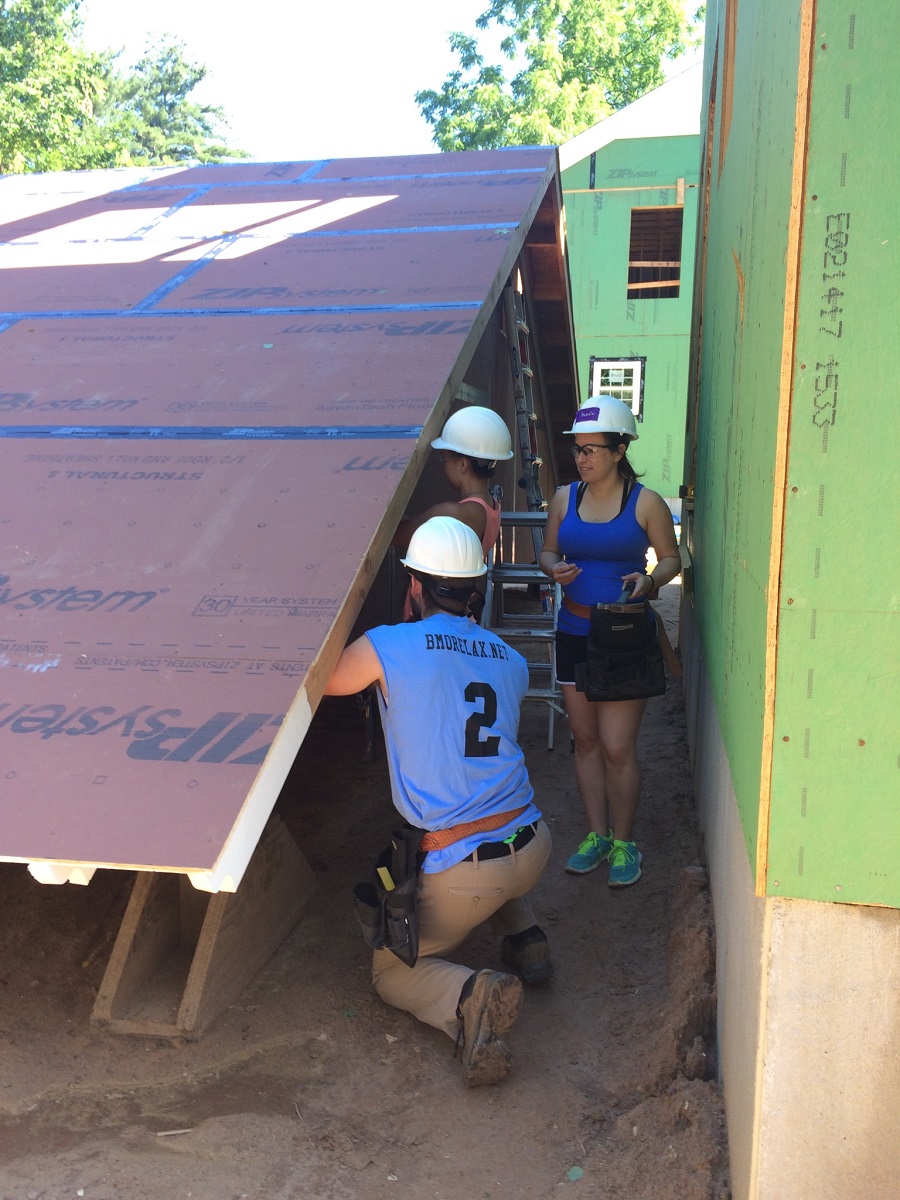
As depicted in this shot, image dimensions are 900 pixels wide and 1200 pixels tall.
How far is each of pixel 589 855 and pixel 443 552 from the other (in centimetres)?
163

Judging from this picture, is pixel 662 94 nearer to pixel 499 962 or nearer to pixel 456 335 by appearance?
pixel 456 335

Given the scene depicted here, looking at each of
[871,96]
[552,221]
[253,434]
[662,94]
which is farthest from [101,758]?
[662,94]

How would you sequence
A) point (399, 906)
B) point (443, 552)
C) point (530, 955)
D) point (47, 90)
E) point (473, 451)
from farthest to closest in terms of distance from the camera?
point (47, 90) < point (473, 451) < point (530, 955) < point (443, 552) < point (399, 906)

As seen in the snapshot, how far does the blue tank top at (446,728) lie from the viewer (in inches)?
119

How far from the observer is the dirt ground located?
2592 mm

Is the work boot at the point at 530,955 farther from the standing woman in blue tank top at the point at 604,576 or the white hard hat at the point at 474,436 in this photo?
the white hard hat at the point at 474,436

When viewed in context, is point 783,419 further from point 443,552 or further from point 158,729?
point 158,729

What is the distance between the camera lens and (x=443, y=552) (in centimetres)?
322

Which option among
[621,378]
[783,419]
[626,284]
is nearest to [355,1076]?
[783,419]

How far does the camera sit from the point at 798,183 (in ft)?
6.20

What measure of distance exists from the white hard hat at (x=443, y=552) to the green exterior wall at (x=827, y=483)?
3.59 ft

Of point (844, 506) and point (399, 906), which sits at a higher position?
point (844, 506)

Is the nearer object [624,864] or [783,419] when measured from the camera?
[783,419]

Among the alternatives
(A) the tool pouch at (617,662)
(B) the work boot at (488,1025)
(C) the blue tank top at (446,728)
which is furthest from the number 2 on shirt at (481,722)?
(A) the tool pouch at (617,662)
